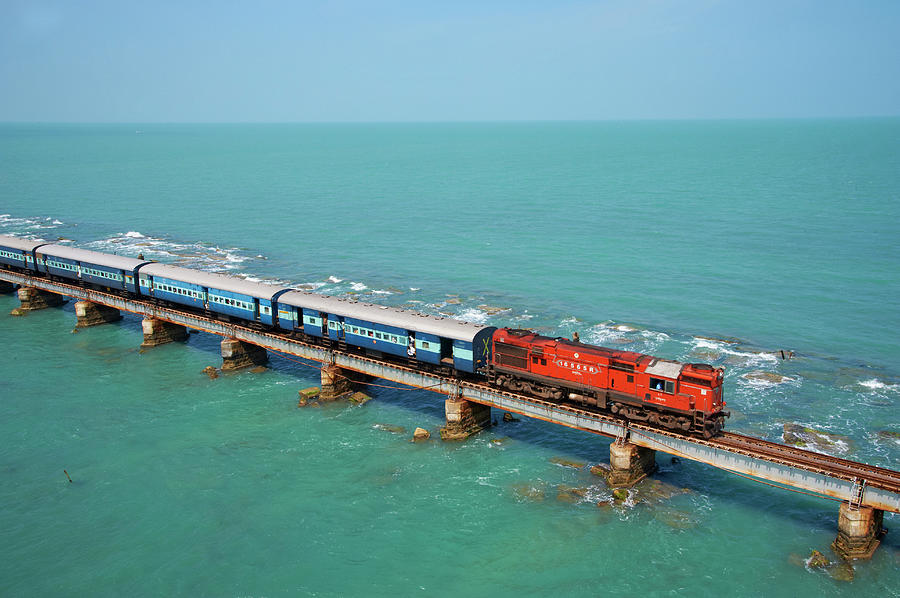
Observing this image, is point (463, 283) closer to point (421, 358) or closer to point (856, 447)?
point (421, 358)

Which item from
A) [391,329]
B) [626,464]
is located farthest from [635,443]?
[391,329]

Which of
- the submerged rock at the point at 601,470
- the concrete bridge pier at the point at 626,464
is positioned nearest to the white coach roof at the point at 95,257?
the submerged rock at the point at 601,470

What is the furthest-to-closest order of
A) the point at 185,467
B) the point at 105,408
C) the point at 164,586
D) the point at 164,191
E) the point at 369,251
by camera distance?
the point at 164,191
the point at 369,251
the point at 105,408
the point at 185,467
the point at 164,586

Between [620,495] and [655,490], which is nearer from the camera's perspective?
[620,495]

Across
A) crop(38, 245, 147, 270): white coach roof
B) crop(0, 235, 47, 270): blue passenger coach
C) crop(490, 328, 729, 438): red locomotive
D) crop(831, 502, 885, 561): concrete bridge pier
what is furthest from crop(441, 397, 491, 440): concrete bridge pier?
crop(0, 235, 47, 270): blue passenger coach

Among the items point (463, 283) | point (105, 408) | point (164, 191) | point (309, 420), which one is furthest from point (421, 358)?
point (164, 191)

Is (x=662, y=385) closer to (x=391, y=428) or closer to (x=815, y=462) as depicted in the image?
(x=815, y=462)
